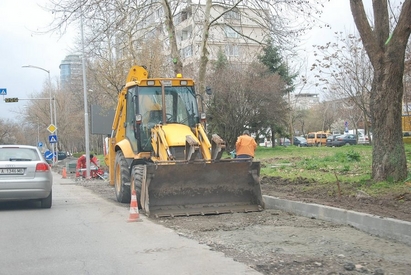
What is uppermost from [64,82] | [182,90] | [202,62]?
[64,82]

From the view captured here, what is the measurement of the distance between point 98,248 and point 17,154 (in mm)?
5842

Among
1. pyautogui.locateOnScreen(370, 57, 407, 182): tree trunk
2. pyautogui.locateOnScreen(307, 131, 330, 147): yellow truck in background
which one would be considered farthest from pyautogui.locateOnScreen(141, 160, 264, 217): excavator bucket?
pyautogui.locateOnScreen(307, 131, 330, 147): yellow truck in background

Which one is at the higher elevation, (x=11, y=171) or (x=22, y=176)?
(x=11, y=171)

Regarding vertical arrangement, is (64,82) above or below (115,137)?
above

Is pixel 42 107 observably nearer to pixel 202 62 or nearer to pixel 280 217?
pixel 202 62

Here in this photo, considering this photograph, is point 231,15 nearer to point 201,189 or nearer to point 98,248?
point 201,189

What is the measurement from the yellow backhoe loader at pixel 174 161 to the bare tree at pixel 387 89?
2706 mm

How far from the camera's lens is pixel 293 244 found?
785 cm

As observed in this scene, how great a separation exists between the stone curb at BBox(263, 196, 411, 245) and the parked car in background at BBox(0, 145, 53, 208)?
566cm

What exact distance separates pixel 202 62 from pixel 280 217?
1132 cm

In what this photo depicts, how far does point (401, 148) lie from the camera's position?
1091 centimetres

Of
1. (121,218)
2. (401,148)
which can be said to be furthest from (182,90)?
(401,148)

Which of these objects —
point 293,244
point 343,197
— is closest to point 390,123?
point 343,197

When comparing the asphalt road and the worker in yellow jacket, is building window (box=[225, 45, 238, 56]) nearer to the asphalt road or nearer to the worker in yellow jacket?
the worker in yellow jacket
